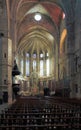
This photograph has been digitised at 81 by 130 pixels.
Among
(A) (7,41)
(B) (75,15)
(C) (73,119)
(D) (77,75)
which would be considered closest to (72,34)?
(B) (75,15)

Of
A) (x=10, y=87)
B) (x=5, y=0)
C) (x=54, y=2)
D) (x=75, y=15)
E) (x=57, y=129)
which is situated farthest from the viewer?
(x=54, y=2)

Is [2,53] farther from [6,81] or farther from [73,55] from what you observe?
[73,55]

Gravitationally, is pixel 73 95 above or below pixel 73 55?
below

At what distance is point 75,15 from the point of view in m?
40.0

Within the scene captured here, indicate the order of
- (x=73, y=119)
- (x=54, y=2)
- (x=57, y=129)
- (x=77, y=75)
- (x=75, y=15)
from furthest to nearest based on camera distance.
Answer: (x=54, y=2) → (x=75, y=15) → (x=77, y=75) → (x=73, y=119) → (x=57, y=129)

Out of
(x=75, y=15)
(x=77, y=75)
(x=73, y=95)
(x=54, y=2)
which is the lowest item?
(x=73, y=95)

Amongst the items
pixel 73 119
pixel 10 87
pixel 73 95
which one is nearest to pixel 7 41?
pixel 10 87

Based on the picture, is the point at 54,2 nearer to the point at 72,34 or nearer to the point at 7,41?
the point at 72,34

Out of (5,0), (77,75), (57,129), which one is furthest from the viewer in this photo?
(77,75)

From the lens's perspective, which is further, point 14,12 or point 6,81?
point 14,12

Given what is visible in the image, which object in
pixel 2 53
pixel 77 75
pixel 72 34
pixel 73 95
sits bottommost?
pixel 73 95

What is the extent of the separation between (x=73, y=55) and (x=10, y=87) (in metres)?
12.1

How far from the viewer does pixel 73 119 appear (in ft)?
29.6

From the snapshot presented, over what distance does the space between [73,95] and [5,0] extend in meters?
16.9
